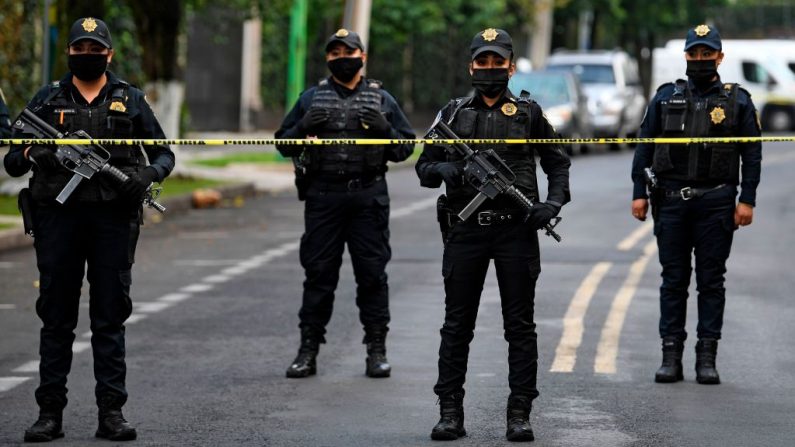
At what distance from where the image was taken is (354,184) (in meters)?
10.1

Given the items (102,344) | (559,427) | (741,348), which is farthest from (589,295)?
(102,344)

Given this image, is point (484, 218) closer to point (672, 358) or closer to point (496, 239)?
point (496, 239)

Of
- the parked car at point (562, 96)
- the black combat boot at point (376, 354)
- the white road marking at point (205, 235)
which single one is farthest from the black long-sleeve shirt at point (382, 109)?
the parked car at point (562, 96)

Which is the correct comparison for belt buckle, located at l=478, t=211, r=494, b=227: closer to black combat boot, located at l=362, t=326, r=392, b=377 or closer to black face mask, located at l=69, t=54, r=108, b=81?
black face mask, located at l=69, t=54, r=108, b=81

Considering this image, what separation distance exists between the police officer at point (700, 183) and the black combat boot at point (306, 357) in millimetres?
1944

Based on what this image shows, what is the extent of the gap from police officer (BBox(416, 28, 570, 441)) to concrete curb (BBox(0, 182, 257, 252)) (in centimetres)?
983

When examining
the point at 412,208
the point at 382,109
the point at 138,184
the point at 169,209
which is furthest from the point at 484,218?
the point at 412,208

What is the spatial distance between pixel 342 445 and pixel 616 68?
1226 inches

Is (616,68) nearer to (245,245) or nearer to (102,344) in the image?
(245,245)

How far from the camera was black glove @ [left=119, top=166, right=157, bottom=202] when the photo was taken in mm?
8117

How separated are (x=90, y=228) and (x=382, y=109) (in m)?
2.37

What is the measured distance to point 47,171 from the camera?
26.7 feet

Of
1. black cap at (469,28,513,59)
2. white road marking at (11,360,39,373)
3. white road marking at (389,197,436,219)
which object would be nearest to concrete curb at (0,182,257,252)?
white road marking at (389,197,436,219)

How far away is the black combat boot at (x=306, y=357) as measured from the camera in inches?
397
